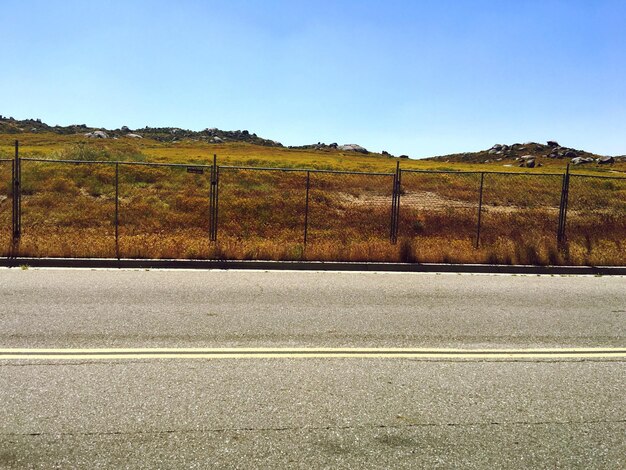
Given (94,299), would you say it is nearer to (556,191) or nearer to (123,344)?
(123,344)

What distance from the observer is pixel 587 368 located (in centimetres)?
538

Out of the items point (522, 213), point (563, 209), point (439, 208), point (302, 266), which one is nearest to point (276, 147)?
point (439, 208)

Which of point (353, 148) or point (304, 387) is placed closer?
point (304, 387)

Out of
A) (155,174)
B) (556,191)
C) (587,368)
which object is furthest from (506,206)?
(587,368)

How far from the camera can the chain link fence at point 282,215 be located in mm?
12547

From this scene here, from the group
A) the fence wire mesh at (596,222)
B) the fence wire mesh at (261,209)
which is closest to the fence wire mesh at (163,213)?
the fence wire mesh at (261,209)

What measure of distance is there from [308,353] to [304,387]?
0.94m

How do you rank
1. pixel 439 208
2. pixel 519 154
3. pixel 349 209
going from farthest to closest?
1. pixel 519 154
2. pixel 439 208
3. pixel 349 209

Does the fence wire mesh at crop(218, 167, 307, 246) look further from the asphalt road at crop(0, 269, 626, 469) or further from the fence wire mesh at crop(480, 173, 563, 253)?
the asphalt road at crop(0, 269, 626, 469)

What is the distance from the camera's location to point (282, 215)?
22.0m

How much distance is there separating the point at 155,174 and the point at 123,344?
2530 centimetres

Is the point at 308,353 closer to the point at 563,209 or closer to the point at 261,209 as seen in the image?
the point at 563,209

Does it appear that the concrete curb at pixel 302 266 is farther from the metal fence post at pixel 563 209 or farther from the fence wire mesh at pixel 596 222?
the metal fence post at pixel 563 209

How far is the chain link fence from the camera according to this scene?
41.2 feet
